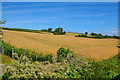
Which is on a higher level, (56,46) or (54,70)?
(56,46)

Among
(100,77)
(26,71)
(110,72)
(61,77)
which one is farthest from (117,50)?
(26,71)

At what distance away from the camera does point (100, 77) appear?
23.8ft

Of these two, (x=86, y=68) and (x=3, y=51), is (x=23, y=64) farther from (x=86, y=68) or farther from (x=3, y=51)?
(x=3, y=51)

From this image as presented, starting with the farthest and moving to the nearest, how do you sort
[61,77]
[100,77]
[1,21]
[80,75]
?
[1,21], [100,77], [80,75], [61,77]

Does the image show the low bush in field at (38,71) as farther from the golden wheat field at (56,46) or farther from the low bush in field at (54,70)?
the golden wheat field at (56,46)

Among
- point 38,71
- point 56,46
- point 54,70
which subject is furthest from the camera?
point 56,46

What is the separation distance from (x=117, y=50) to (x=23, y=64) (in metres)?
11.3

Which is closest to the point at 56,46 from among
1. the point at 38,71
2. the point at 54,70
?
the point at 54,70

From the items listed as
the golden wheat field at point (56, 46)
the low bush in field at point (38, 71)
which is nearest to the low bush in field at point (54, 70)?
the low bush in field at point (38, 71)

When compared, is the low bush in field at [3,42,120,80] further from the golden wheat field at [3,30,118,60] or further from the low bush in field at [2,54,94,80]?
the golden wheat field at [3,30,118,60]

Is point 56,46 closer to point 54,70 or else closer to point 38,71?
point 54,70

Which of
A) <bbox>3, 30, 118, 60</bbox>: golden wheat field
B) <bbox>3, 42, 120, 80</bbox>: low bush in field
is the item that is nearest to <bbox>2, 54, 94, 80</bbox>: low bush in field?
<bbox>3, 42, 120, 80</bbox>: low bush in field

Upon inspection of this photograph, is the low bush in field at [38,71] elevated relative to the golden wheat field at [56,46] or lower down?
lower down

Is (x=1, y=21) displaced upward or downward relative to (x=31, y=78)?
upward
